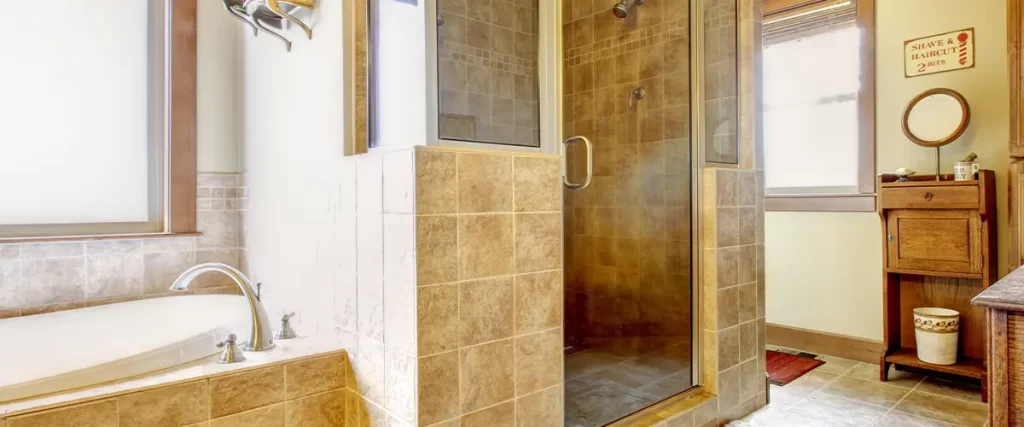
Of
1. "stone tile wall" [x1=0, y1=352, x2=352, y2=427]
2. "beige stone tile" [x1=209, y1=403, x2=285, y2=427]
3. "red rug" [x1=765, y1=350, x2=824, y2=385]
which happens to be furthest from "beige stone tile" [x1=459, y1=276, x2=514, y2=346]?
"red rug" [x1=765, y1=350, x2=824, y2=385]

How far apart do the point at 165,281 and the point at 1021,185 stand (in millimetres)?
3694

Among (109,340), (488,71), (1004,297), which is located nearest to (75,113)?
(109,340)

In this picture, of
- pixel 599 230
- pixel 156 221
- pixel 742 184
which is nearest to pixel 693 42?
pixel 742 184

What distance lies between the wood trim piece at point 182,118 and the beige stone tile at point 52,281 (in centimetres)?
38

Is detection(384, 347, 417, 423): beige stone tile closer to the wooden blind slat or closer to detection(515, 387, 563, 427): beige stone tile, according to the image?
detection(515, 387, 563, 427): beige stone tile

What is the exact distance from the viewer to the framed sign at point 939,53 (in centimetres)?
273

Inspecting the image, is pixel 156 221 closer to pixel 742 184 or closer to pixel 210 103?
pixel 210 103

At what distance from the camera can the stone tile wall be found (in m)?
1.35

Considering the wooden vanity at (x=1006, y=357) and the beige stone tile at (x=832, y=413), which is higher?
the wooden vanity at (x=1006, y=357)

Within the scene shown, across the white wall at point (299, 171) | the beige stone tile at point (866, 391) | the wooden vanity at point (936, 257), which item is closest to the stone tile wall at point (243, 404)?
the white wall at point (299, 171)

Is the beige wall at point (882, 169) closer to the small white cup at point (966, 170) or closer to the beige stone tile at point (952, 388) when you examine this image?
the small white cup at point (966, 170)

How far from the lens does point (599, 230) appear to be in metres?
2.91

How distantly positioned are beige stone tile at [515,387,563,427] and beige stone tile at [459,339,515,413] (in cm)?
7

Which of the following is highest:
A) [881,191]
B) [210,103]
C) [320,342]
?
[210,103]
